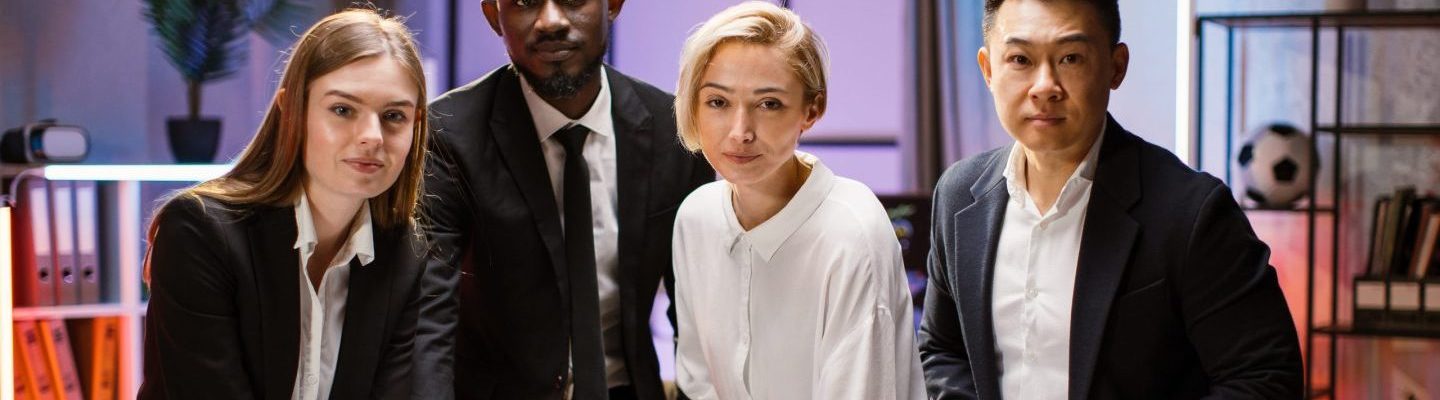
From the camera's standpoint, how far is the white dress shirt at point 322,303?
206 cm

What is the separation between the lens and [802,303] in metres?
2.03

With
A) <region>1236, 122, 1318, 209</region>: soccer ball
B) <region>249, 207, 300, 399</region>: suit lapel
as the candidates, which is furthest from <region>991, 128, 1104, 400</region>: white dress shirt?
<region>1236, 122, 1318, 209</region>: soccer ball

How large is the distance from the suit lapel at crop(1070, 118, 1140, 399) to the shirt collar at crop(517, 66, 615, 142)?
89 cm

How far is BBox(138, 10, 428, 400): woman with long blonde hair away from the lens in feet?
6.48

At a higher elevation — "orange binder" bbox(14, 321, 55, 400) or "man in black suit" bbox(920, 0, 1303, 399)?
"man in black suit" bbox(920, 0, 1303, 399)

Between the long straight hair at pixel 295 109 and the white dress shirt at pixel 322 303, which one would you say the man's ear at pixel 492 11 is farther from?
the white dress shirt at pixel 322 303

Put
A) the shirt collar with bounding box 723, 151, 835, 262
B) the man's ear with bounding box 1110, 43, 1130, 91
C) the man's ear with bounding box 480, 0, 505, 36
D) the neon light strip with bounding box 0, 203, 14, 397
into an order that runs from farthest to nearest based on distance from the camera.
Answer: the neon light strip with bounding box 0, 203, 14, 397, the man's ear with bounding box 480, 0, 505, 36, the shirt collar with bounding box 723, 151, 835, 262, the man's ear with bounding box 1110, 43, 1130, 91

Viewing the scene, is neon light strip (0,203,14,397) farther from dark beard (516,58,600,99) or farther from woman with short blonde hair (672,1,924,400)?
woman with short blonde hair (672,1,924,400)

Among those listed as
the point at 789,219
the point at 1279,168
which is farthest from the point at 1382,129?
the point at 789,219

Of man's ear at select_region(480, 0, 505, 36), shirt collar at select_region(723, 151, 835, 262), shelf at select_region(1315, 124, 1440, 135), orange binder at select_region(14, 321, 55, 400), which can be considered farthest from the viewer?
shelf at select_region(1315, 124, 1440, 135)

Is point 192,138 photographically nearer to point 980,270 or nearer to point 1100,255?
point 980,270

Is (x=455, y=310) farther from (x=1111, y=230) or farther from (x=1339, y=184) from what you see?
(x=1339, y=184)

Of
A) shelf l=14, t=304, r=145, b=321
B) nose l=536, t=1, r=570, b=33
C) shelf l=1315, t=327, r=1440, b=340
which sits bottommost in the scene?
shelf l=1315, t=327, r=1440, b=340

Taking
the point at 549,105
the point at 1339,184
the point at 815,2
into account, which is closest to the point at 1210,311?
the point at 549,105
